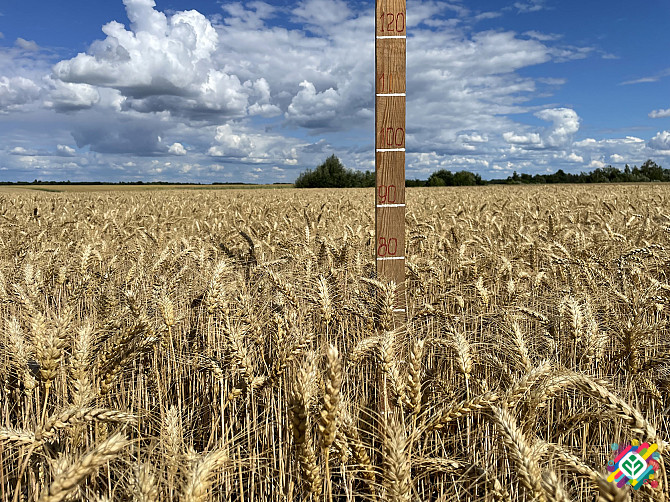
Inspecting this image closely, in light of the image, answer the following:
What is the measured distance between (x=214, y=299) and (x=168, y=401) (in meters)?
0.65

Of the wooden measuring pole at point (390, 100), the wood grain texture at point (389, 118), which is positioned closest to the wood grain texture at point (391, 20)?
the wooden measuring pole at point (390, 100)

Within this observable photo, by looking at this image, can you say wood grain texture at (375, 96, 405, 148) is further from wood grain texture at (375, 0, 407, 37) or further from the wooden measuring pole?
wood grain texture at (375, 0, 407, 37)

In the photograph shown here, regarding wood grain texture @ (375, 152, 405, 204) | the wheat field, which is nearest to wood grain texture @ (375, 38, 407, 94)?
wood grain texture @ (375, 152, 405, 204)

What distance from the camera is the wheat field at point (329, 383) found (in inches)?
60.1

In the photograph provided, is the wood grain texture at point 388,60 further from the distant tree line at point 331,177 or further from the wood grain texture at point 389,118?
the distant tree line at point 331,177

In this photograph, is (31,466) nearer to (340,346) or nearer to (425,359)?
(340,346)
